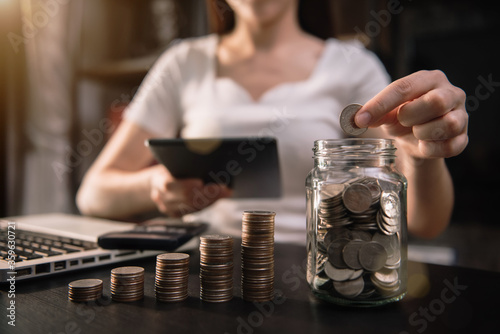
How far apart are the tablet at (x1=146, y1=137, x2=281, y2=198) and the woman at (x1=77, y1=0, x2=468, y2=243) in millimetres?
60

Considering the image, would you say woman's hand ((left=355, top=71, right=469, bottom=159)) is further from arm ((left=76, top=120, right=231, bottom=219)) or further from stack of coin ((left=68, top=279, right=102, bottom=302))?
arm ((left=76, top=120, right=231, bottom=219))

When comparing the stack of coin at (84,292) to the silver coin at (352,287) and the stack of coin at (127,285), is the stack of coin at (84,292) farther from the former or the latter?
the silver coin at (352,287)

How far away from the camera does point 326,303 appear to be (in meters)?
0.45

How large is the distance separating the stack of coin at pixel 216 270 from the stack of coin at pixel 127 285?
0.07 meters

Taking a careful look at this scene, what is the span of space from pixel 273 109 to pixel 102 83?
144 centimetres

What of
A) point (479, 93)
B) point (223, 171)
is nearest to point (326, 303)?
point (223, 171)

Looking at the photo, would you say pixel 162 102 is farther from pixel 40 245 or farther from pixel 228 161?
pixel 40 245

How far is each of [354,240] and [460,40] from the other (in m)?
2.57

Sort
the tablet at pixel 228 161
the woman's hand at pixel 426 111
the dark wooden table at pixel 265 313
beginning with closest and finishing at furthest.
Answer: the dark wooden table at pixel 265 313
the woman's hand at pixel 426 111
the tablet at pixel 228 161

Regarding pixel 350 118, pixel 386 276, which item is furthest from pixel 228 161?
pixel 386 276

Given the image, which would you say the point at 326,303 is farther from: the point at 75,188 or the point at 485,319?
the point at 75,188

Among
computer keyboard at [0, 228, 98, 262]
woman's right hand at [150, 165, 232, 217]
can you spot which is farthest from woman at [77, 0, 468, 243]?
computer keyboard at [0, 228, 98, 262]

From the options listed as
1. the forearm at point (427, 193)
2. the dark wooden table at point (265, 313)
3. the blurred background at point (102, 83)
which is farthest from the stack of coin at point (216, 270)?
the blurred background at point (102, 83)

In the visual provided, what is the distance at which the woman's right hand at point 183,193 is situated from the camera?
912 mm
